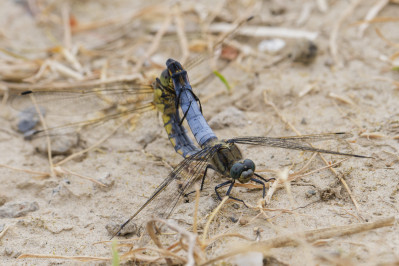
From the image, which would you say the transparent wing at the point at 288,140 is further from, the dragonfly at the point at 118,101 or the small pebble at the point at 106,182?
the small pebble at the point at 106,182

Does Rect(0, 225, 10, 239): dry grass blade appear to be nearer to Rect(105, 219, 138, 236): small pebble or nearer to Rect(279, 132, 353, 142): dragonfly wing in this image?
Rect(105, 219, 138, 236): small pebble

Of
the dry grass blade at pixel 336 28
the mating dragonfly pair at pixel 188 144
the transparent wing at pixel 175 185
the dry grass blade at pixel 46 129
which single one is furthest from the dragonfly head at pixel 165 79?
the dry grass blade at pixel 336 28

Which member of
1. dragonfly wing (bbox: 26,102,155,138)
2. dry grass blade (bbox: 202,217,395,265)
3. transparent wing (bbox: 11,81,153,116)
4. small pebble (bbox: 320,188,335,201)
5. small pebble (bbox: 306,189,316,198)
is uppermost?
transparent wing (bbox: 11,81,153,116)

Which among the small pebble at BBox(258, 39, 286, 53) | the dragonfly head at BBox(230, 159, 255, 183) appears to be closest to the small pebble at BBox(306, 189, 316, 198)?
the dragonfly head at BBox(230, 159, 255, 183)

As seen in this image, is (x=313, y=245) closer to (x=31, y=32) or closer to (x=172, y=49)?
(x=172, y=49)

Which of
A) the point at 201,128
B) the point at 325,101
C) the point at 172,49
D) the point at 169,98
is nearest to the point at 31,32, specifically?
the point at 172,49

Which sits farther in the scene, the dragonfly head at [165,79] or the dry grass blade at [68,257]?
the dragonfly head at [165,79]

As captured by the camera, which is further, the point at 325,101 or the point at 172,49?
the point at 172,49
